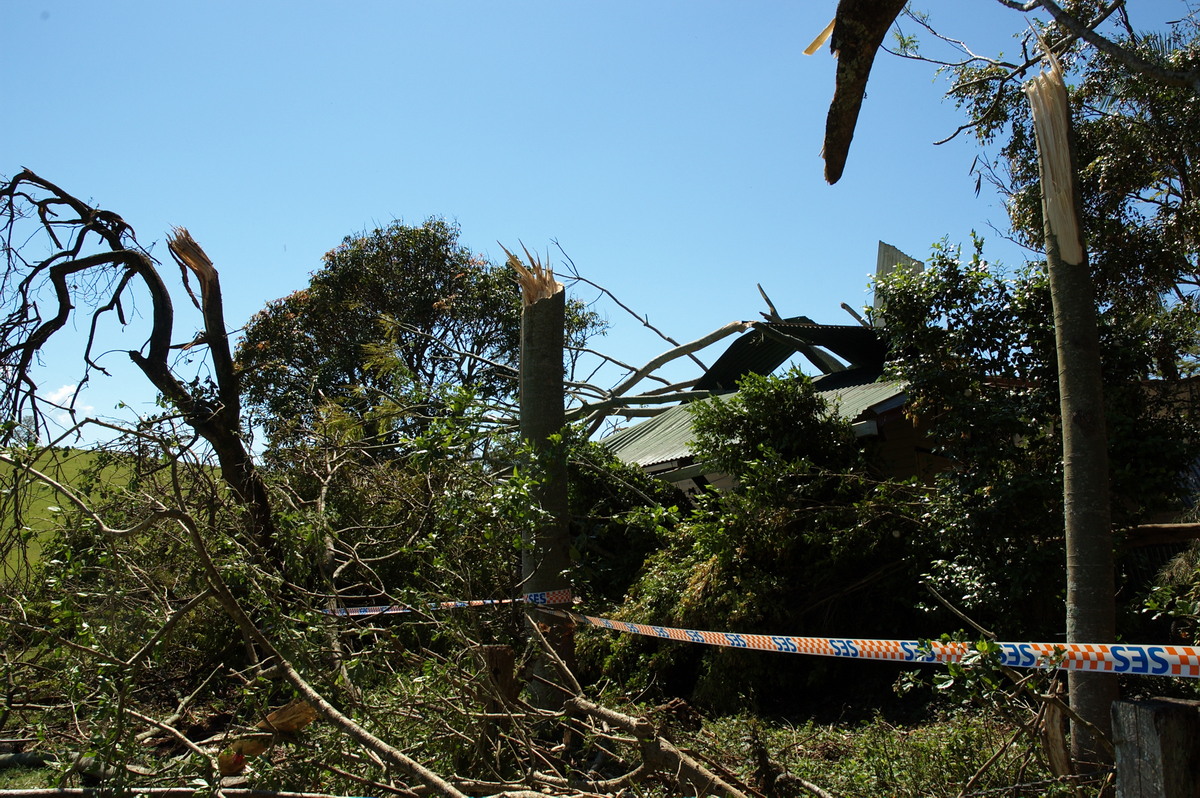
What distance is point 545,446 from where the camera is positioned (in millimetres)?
6246

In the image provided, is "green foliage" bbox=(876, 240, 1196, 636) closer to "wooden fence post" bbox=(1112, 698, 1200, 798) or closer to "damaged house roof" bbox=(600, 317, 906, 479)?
"damaged house roof" bbox=(600, 317, 906, 479)

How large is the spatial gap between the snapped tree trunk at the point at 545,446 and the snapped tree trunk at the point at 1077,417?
116 inches

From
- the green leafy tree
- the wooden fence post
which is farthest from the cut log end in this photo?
the green leafy tree

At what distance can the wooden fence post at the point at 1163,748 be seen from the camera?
240 cm

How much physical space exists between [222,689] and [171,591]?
166 centimetres

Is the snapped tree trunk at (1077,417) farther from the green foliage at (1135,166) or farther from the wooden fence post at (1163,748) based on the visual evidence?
the green foliage at (1135,166)

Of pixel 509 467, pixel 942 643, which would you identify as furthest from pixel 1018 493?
pixel 509 467

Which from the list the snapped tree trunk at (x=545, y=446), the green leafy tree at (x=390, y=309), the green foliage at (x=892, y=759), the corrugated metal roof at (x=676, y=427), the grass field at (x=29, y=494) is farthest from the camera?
the green leafy tree at (x=390, y=309)

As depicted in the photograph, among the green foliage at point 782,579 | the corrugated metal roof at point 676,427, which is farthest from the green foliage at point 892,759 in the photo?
the corrugated metal roof at point 676,427

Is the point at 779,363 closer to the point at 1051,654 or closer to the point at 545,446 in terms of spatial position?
the point at 545,446

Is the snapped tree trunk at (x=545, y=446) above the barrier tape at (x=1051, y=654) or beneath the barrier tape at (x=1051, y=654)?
above

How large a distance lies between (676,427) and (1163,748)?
10.8 metres

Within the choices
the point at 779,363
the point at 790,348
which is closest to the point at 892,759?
the point at 790,348

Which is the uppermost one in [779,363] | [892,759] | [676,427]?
[779,363]
